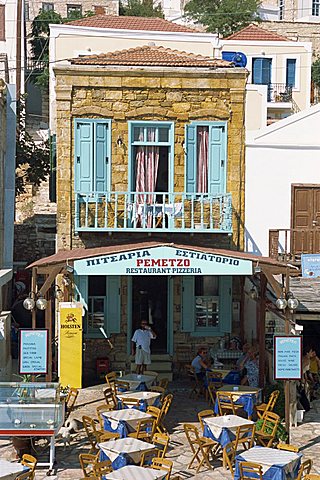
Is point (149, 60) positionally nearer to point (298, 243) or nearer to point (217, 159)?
point (217, 159)

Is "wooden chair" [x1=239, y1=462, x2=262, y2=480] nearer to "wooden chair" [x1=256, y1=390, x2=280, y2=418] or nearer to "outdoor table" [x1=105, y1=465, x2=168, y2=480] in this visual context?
"outdoor table" [x1=105, y1=465, x2=168, y2=480]

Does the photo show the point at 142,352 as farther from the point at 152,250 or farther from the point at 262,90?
the point at 262,90

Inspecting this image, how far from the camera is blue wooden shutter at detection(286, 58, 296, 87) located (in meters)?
40.4

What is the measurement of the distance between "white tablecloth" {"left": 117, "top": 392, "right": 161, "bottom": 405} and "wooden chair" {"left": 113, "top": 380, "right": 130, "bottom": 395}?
0.49m

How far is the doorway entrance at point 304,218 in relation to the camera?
65.5 feet

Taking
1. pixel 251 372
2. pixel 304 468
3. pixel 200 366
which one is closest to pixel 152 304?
pixel 200 366

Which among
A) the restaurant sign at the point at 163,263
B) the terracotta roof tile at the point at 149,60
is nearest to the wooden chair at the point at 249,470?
the restaurant sign at the point at 163,263

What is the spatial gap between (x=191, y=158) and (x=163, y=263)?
5770 mm

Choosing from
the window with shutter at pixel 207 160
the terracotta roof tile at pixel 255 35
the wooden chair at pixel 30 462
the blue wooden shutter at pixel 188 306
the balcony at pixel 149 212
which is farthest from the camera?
the terracotta roof tile at pixel 255 35

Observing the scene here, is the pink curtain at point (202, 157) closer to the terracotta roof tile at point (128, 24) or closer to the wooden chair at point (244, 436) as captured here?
the wooden chair at point (244, 436)

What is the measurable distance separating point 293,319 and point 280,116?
2676 centimetres

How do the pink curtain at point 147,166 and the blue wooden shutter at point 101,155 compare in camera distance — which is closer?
the blue wooden shutter at point 101,155

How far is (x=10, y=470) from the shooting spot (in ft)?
34.1

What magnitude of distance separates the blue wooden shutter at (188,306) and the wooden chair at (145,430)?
6078mm
